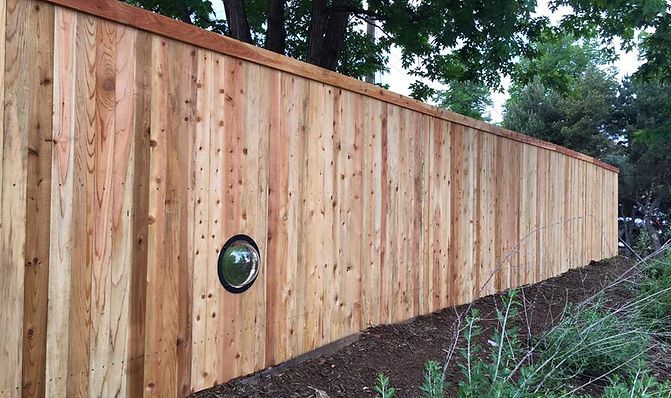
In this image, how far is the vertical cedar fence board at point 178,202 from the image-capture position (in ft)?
6.29

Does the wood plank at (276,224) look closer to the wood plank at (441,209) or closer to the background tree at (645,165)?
the wood plank at (441,209)

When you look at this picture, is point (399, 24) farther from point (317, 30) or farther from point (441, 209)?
point (441, 209)

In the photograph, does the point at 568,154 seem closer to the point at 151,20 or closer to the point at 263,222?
the point at 263,222

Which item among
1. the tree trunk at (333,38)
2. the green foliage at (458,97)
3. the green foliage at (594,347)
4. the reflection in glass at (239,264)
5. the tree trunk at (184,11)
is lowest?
the green foliage at (594,347)

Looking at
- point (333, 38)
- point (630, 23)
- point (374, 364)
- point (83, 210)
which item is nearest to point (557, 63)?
point (630, 23)

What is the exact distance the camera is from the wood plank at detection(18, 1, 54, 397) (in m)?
1.89

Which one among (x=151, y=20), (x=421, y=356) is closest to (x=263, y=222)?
(x=151, y=20)

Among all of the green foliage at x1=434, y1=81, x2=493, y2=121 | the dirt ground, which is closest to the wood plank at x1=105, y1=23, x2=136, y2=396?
the dirt ground

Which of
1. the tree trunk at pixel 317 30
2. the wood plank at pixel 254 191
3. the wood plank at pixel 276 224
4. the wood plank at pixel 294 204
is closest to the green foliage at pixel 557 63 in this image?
the tree trunk at pixel 317 30

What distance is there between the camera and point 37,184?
1921 mm

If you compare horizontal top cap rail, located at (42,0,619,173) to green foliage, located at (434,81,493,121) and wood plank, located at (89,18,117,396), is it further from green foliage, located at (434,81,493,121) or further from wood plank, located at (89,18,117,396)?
green foliage, located at (434,81,493,121)

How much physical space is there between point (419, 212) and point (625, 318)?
161cm

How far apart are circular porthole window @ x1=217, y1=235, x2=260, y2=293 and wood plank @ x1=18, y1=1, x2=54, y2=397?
33.0 inches

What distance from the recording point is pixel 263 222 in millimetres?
2836
